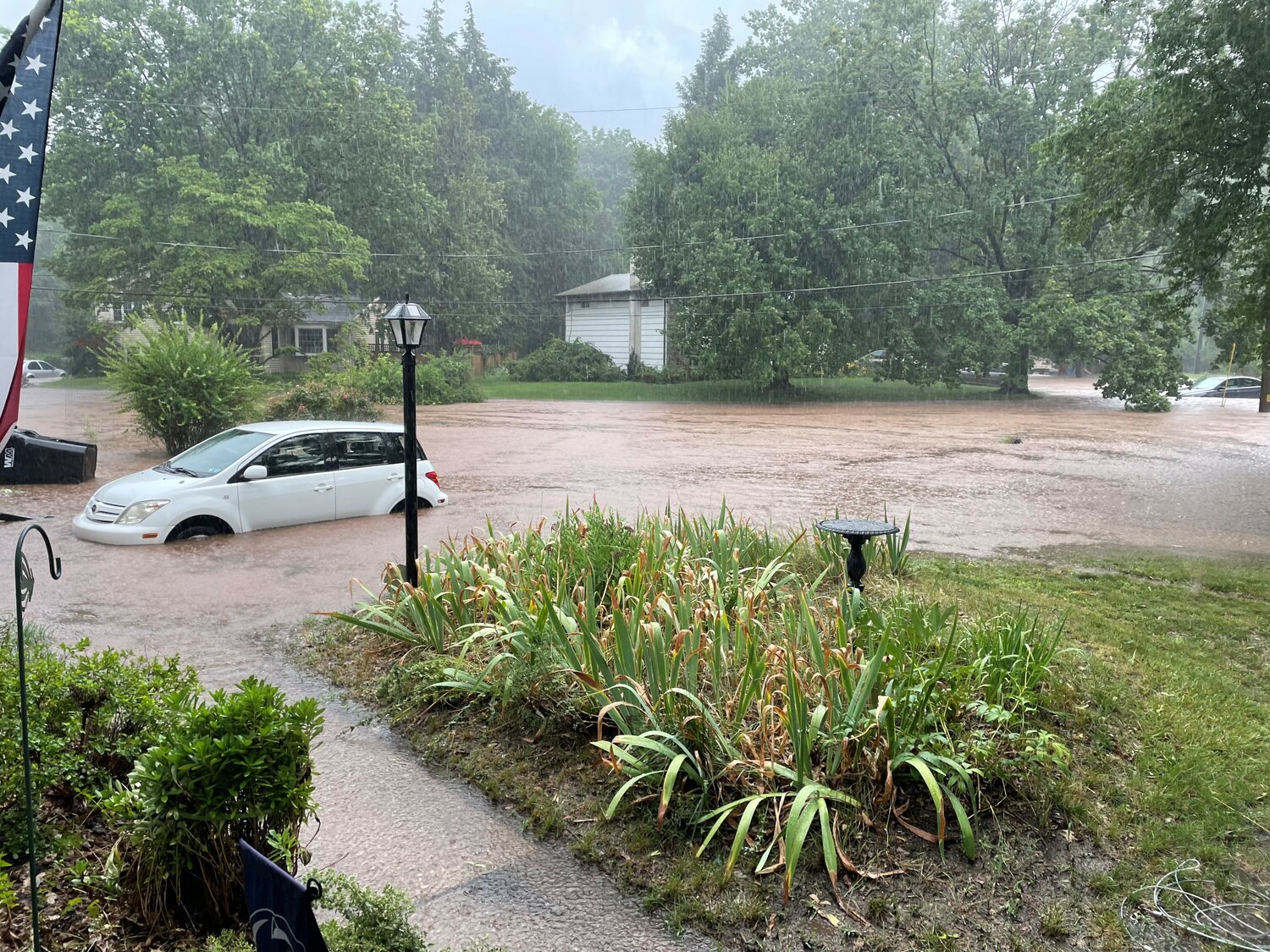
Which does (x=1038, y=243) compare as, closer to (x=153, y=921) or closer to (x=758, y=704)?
(x=758, y=704)

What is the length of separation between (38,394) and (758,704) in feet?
113

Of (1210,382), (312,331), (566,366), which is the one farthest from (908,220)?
(312,331)

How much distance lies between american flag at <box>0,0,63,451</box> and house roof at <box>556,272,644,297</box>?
40.9 meters

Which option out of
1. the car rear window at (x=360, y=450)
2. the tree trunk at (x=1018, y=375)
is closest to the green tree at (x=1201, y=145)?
the car rear window at (x=360, y=450)

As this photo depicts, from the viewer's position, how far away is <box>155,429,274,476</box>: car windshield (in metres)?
11.1

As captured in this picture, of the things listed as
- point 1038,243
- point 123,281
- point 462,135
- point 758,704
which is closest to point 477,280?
point 462,135

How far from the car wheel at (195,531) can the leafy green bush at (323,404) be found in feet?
39.8

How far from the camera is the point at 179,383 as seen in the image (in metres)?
17.8

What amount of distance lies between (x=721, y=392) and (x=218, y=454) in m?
30.1

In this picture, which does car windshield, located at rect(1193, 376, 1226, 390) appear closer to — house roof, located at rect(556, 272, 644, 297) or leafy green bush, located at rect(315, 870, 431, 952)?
house roof, located at rect(556, 272, 644, 297)

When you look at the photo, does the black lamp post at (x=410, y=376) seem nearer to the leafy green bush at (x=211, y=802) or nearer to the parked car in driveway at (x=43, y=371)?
the leafy green bush at (x=211, y=802)

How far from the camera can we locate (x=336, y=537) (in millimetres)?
11242

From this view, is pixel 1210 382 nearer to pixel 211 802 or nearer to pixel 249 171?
pixel 249 171

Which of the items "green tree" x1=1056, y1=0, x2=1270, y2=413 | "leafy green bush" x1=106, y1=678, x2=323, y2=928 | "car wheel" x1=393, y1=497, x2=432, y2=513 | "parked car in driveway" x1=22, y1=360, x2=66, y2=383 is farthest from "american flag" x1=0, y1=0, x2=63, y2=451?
"parked car in driveway" x1=22, y1=360, x2=66, y2=383
